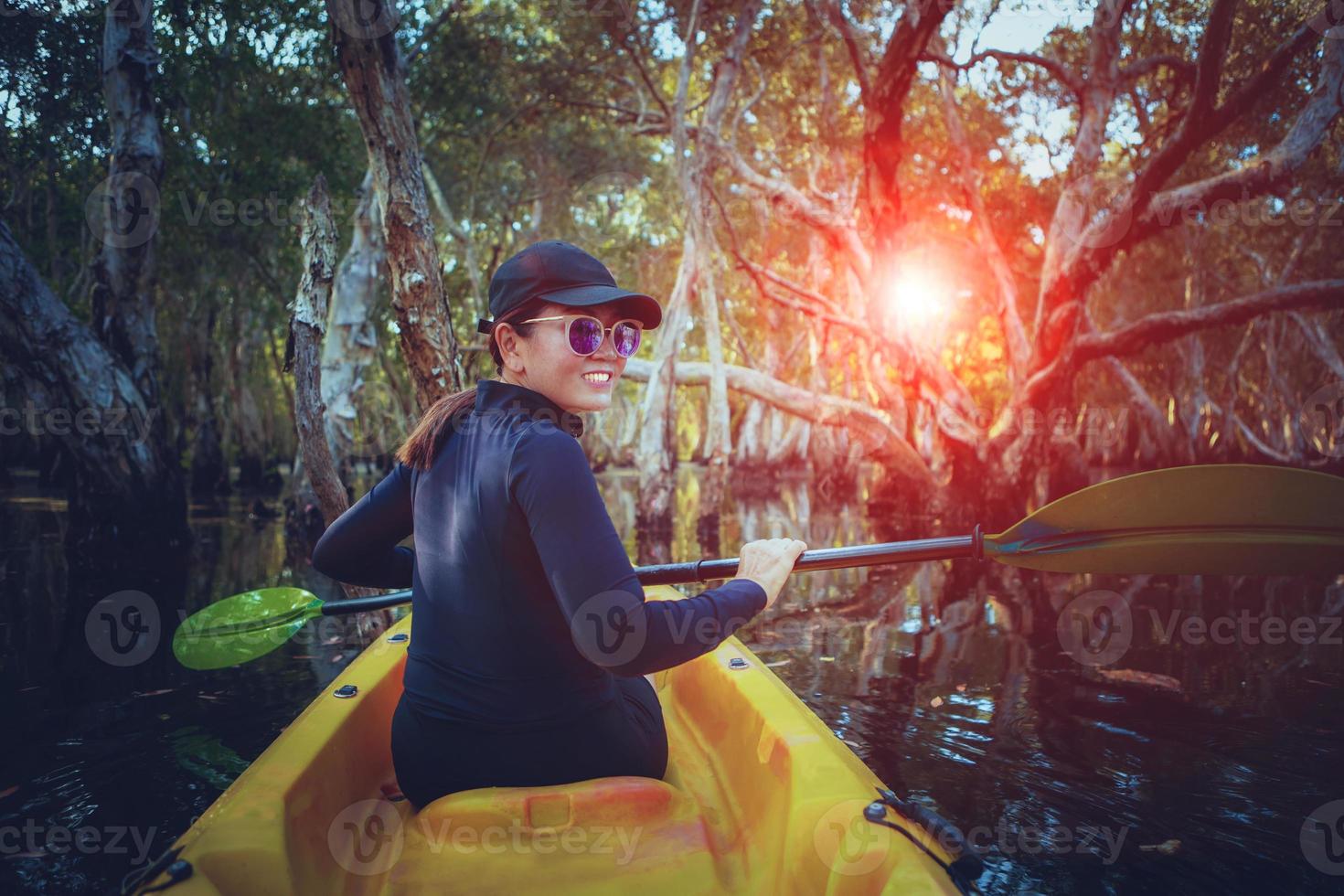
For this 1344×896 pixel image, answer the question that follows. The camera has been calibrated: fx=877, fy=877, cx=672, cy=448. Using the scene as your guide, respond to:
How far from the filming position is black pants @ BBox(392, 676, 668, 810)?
1918mm

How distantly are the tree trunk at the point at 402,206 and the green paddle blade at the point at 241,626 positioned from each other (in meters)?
2.06

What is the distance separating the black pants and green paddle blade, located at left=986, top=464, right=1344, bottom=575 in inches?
71.0

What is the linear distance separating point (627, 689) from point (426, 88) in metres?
17.4

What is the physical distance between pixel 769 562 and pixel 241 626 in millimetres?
2465

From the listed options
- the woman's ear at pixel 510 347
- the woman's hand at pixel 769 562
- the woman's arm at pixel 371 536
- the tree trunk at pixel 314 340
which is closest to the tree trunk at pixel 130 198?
the tree trunk at pixel 314 340

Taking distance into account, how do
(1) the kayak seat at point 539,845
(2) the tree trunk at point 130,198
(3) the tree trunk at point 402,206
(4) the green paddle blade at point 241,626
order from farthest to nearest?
(2) the tree trunk at point 130,198
(3) the tree trunk at point 402,206
(4) the green paddle blade at point 241,626
(1) the kayak seat at point 539,845

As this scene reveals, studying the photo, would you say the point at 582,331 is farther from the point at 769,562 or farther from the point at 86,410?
the point at 86,410

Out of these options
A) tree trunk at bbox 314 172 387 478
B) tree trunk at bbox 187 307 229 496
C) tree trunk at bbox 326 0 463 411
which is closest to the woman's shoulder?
tree trunk at bbox 326 0 463 411

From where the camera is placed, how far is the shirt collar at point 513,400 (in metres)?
1.96

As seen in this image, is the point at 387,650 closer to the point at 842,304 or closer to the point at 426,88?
the point at 426,88

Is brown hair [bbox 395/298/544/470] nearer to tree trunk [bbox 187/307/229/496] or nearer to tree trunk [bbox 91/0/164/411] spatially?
tree trunk [bbox 91/0/164/411]

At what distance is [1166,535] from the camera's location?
3.34 metres

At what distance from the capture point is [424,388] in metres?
5.50

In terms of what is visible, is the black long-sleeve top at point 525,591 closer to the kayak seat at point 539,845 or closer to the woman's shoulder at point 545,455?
the woman's shoulder at point 545,455
